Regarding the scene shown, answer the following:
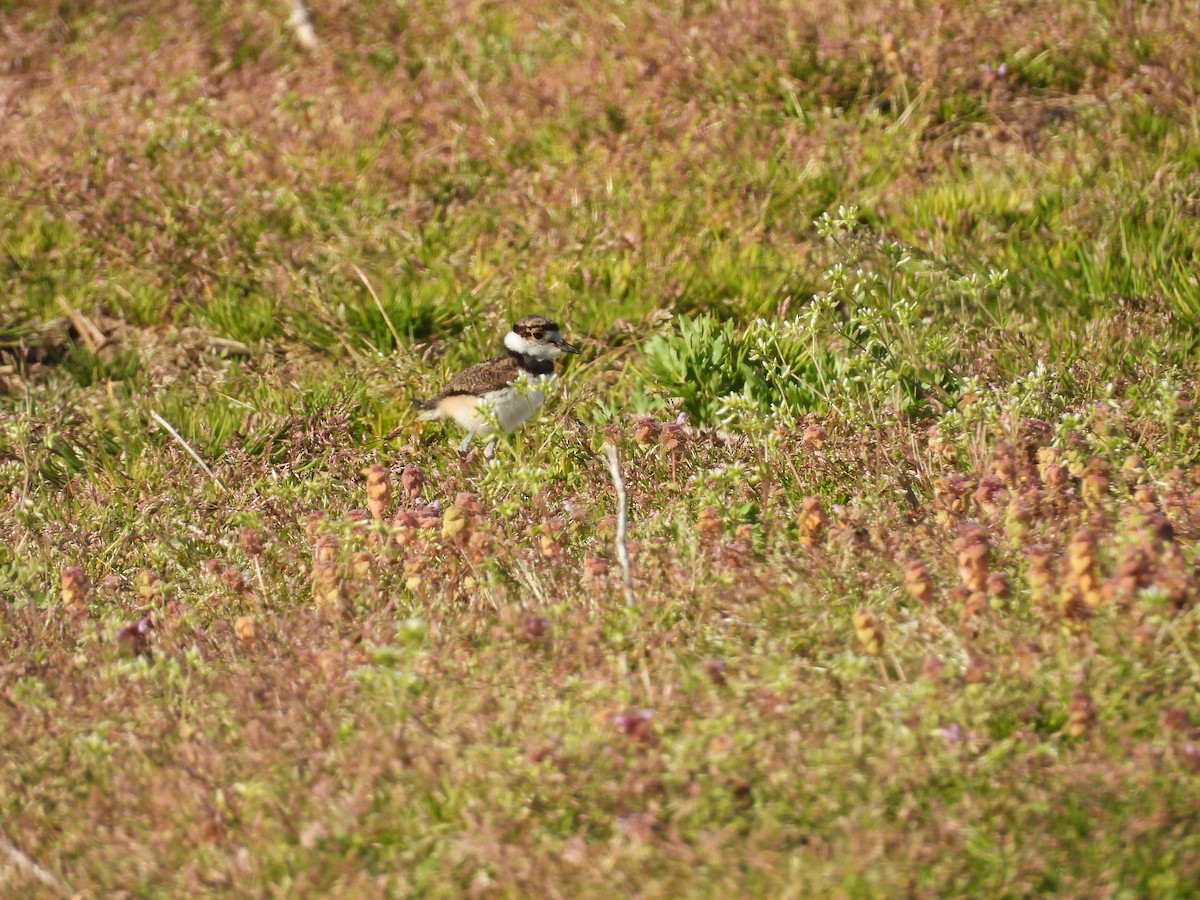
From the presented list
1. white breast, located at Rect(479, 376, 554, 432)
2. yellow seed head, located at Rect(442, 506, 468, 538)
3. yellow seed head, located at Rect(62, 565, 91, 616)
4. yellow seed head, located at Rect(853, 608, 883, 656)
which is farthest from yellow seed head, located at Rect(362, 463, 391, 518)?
yellow seed head, located at Rect(853, 608, 883, 656)

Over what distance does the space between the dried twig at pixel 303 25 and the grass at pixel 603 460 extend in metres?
0.34

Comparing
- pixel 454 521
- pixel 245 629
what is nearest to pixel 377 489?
pixel 454 521

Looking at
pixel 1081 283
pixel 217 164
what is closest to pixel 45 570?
pixel 217 164

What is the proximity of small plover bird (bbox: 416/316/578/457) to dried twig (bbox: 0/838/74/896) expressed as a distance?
2989mm

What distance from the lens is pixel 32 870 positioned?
12.4ft

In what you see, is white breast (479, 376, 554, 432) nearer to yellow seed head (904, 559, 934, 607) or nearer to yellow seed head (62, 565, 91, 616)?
yellow seed head (62, 565, 91, 616)

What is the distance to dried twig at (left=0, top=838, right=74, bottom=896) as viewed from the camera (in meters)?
3.70

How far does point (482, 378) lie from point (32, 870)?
12.0 feet

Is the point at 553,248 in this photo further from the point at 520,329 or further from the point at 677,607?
the point at 677,607

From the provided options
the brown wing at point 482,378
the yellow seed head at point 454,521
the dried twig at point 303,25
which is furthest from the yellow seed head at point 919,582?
the dried twig at point 303,25

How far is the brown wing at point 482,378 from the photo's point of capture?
688cm

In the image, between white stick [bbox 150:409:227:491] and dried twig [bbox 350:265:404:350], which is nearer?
white stick [bbox 150:409:227:491]

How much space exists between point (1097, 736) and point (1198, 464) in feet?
7.42

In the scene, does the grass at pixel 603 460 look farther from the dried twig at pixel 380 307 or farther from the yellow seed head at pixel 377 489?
the yellow seed head at pixel 377 489
